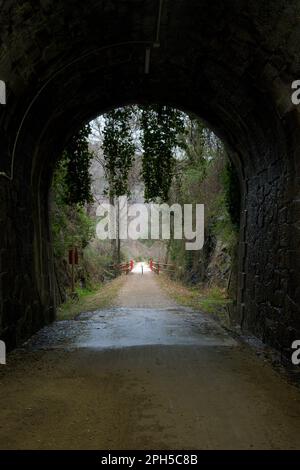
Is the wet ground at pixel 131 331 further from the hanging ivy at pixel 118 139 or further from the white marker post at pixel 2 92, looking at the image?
the white marker post at pixel 2 92

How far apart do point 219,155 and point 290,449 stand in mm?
11193

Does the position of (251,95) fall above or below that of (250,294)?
above

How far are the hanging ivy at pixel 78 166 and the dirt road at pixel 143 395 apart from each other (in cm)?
389

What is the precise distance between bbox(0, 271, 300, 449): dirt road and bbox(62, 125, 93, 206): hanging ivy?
12.8ft

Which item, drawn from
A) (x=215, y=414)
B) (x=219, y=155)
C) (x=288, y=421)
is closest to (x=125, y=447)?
(x=215, y=414)

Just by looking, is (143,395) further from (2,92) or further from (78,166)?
(78,166)

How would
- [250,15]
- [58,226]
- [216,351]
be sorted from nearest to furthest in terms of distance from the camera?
1. [250,15]
2. [216,351]
3. [58,226]

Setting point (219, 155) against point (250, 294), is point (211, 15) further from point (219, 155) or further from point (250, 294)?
point (219, 155)

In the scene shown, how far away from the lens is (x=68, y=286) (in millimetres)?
15594

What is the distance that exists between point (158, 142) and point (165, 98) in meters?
1.58

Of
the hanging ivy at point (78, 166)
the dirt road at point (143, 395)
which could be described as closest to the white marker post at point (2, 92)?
the dirt road at point (143, 395)

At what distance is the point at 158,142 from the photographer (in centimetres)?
1070

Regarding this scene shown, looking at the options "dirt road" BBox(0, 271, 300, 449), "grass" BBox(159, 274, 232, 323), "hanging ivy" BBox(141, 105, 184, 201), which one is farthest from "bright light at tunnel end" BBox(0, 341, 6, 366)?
"hanging ivy" BBox(141, 105, 184, 201)
